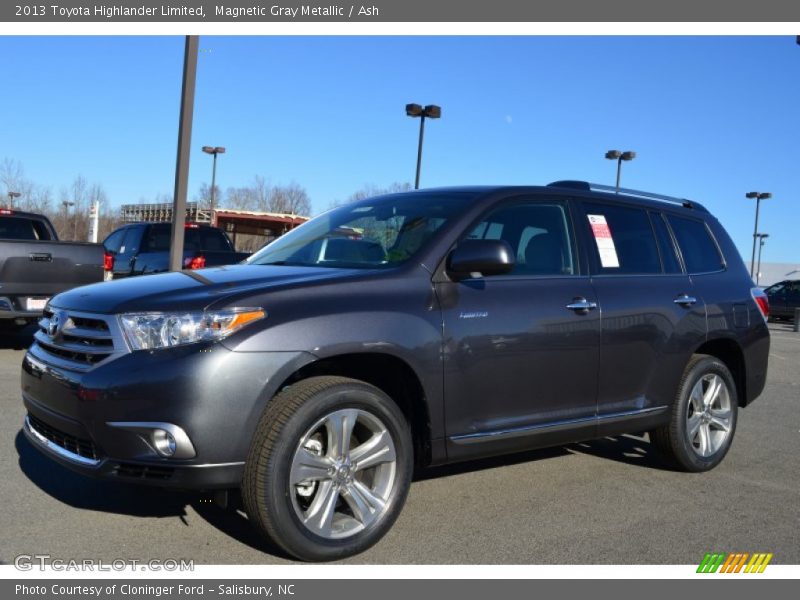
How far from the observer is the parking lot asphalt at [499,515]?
3.74 metres

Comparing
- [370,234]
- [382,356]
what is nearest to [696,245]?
[370,234]

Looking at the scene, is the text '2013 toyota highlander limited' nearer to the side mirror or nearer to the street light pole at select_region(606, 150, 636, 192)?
the side mirror

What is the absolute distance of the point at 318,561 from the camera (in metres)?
3.59

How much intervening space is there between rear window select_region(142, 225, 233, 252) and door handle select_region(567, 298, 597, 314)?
33.2 ft

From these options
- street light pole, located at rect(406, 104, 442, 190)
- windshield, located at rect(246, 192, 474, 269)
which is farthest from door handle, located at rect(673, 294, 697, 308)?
street light pole, located at rect(406, 104, 442, 190)

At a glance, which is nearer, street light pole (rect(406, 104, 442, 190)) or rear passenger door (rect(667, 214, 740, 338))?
rear passenger door (rect(667, 214, 740, 338))

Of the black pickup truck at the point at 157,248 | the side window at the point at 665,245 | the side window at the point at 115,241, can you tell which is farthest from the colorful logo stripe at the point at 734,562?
the side window at the point at 115,241

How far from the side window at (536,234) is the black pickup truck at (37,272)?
648cm

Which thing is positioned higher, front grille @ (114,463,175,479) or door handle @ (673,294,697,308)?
door handle @ (673,294,697,308)

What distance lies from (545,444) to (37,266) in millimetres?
7271

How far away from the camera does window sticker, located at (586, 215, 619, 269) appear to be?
16.4ft

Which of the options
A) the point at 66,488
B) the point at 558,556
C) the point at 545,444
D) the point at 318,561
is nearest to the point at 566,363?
the point at 545,444

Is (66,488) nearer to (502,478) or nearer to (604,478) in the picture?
(502,478)
